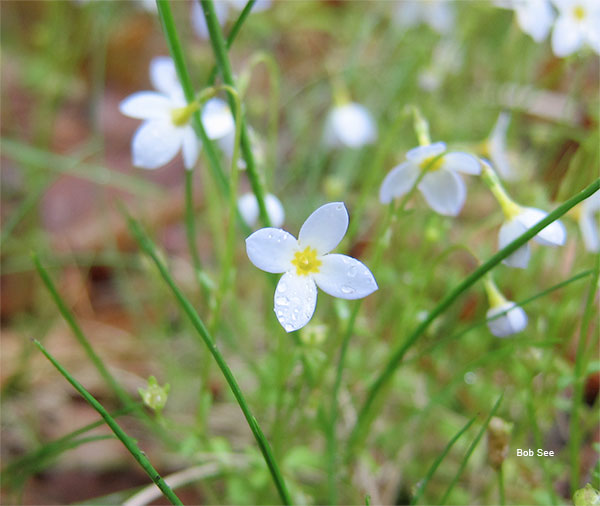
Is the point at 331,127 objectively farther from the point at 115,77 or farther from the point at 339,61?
the point at 115,77

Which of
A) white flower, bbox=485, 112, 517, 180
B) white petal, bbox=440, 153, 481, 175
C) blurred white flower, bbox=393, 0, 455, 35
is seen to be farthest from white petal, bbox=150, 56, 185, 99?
blurred white flower, bbox=393, 0, 455, 35

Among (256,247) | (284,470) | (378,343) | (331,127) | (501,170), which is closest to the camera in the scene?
(256,247)

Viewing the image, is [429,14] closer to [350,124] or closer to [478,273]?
[350,124]

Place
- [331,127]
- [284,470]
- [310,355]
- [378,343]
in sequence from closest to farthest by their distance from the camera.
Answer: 1. [310,355]
2. [284,470]
3. [378,343]
4. [331,127]

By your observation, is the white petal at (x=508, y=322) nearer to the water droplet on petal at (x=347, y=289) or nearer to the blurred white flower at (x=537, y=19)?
the water droplet on petal at (x=347, y=289)

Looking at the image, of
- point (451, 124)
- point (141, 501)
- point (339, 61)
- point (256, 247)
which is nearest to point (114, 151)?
point (339, 61)

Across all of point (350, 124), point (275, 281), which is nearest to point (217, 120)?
point (275, 281)

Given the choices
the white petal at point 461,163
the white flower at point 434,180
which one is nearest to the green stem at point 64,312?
the white flower at point 434,180
